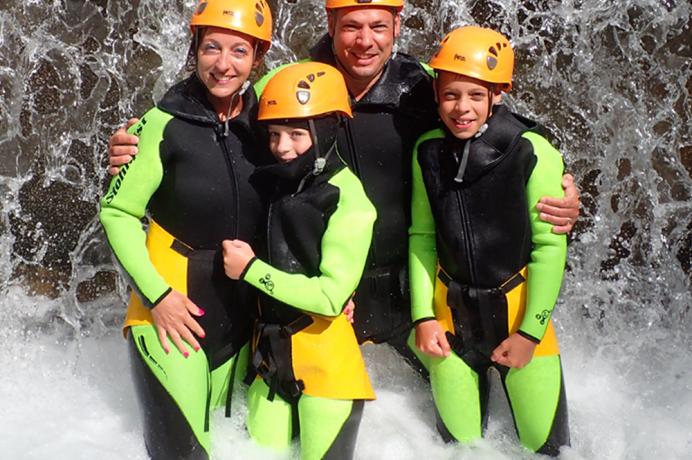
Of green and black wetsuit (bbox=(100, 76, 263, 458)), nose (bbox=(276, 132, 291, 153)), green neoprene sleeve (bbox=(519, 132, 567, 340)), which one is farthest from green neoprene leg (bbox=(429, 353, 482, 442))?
nose (bbox=(276, 132, 291, 153))

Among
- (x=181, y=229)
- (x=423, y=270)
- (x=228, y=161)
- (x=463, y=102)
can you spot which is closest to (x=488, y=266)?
(x=423, y=270)

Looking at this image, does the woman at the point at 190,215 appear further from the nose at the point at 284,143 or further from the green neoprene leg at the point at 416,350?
the green neoprene leg at the point at 416,350

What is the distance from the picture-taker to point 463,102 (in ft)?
12.1

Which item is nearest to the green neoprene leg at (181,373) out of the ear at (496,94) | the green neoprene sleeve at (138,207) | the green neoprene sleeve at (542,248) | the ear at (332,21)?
the green neoprene sleeve at (138,207)

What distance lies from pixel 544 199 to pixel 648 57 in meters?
2.25

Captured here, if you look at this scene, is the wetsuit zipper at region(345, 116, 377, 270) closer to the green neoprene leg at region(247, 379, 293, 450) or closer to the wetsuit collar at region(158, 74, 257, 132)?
the wetsuit collar at region(158, 74, 257, 132)

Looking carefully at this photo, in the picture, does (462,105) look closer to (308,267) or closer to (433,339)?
(308,267)

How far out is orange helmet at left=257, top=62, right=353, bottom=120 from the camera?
3.54 meters

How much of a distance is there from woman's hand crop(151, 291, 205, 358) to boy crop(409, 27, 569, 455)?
1.00m

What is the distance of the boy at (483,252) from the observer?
3.74 m

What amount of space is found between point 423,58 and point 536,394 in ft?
7.73

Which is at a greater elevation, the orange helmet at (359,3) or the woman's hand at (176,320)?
the orange helmet at (359,3)

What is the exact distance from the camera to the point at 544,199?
12.3ft

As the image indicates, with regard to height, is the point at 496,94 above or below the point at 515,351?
above
